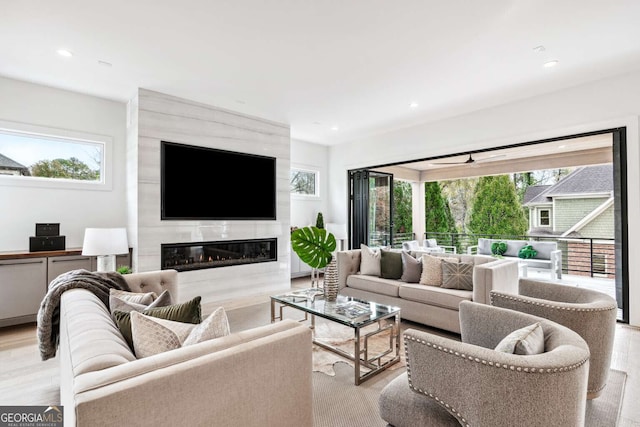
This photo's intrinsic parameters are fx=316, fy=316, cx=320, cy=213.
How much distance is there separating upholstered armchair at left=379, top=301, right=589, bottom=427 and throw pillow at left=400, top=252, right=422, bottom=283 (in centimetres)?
239

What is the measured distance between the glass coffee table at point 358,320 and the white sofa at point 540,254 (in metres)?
4.23

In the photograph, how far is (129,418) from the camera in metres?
0.92

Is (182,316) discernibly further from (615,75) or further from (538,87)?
(615,75)

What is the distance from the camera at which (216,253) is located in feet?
15.6

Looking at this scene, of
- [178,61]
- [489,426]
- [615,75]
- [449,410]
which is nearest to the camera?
[489,426]

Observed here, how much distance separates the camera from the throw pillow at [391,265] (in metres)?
4.19

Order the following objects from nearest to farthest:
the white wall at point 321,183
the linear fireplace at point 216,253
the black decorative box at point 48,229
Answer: the black decorative box at point 48,229, the linear fireplace at point 216,253, the white wall at point 321,183

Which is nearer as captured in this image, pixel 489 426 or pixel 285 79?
pixel 489 426

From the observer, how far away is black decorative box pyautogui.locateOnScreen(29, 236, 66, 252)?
3.66 metres

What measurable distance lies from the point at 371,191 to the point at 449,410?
5456 mm

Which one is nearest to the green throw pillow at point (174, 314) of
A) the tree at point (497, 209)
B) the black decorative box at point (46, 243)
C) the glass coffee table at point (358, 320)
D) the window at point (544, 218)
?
the glass coffee table at point (358, 320)

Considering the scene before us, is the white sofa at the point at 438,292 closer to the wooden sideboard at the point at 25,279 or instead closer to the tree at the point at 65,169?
the wooden sideboard at the point at 25,279

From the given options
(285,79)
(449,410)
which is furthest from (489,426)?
(285,79)

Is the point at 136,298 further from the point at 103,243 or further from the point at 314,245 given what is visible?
the point at 103,243
